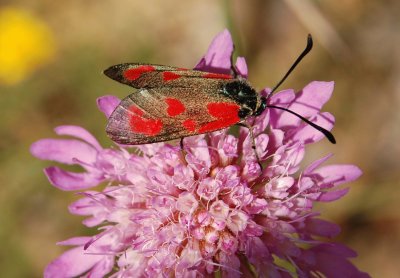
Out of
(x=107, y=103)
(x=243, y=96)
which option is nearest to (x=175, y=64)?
(x=107, y=103)

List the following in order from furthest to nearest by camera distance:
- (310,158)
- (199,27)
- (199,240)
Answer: (199,27)
(310,158)
(199,240)

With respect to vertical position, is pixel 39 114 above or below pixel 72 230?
above

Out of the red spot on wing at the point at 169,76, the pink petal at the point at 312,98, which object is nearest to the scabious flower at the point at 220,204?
the pink petal at the point at 312,98

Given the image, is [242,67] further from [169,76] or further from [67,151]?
[67,151]

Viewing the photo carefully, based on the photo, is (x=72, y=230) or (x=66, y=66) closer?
(x=72, y=230)

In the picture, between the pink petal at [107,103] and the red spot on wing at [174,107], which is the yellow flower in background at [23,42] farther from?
the red spot on wing at [174,107]

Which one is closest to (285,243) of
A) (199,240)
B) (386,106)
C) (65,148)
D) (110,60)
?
(199,240)

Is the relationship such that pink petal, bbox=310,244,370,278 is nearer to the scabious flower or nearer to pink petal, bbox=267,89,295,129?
the scabious flower

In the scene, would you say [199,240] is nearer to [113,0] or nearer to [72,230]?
[72,230]
